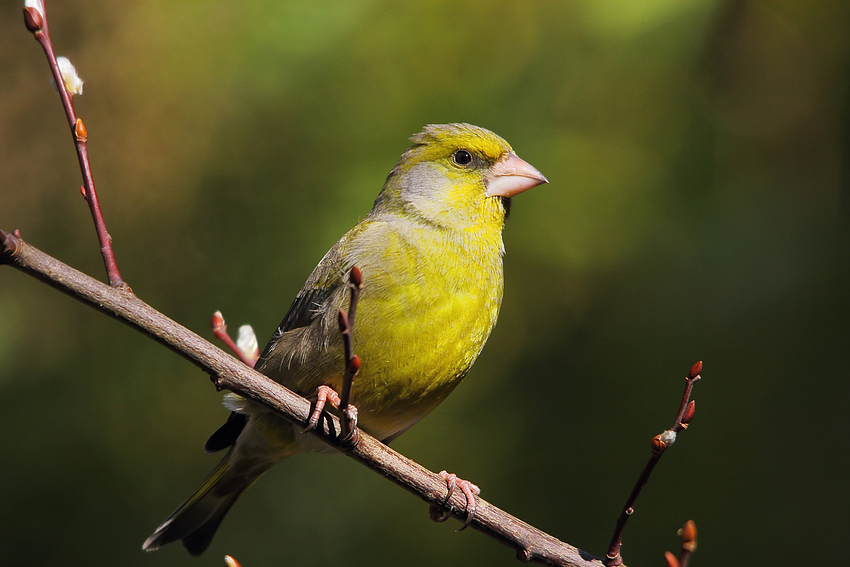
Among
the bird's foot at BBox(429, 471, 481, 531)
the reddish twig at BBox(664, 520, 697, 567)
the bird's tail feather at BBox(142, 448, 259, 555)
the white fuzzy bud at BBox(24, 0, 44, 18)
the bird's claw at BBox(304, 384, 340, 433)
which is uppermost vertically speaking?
the white fuzzy bud at BBox(24, 0, 44, 18)

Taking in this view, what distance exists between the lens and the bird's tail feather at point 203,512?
3643 millimetres

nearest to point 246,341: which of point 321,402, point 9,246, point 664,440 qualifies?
point 321,402

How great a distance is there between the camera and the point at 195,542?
3846 mm

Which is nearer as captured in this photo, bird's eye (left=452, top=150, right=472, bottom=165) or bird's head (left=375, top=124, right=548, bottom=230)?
bird's head (left=375, top=124, right=548, bottom=230)

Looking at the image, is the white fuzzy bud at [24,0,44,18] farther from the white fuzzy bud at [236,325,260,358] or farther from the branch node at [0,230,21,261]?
the white fuzzy bud at [236,325,260,358]

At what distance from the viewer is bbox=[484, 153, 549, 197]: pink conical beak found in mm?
3428

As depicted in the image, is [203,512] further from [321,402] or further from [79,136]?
[79,136]

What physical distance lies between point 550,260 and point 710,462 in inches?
56.0

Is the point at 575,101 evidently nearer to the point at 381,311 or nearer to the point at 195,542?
the point at 381,311

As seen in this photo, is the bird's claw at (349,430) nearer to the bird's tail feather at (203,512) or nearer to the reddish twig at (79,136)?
the reddish twig at (79,136)

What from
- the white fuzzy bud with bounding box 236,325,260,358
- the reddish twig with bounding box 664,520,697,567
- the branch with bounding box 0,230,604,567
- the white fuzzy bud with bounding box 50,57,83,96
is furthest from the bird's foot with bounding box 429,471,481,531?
the white fuzzy bud with bounding box 50,57,83,96

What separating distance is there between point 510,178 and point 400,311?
2.99ft

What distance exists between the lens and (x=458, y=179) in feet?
11.5

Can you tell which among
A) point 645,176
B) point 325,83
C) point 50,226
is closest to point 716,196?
point 645,176
